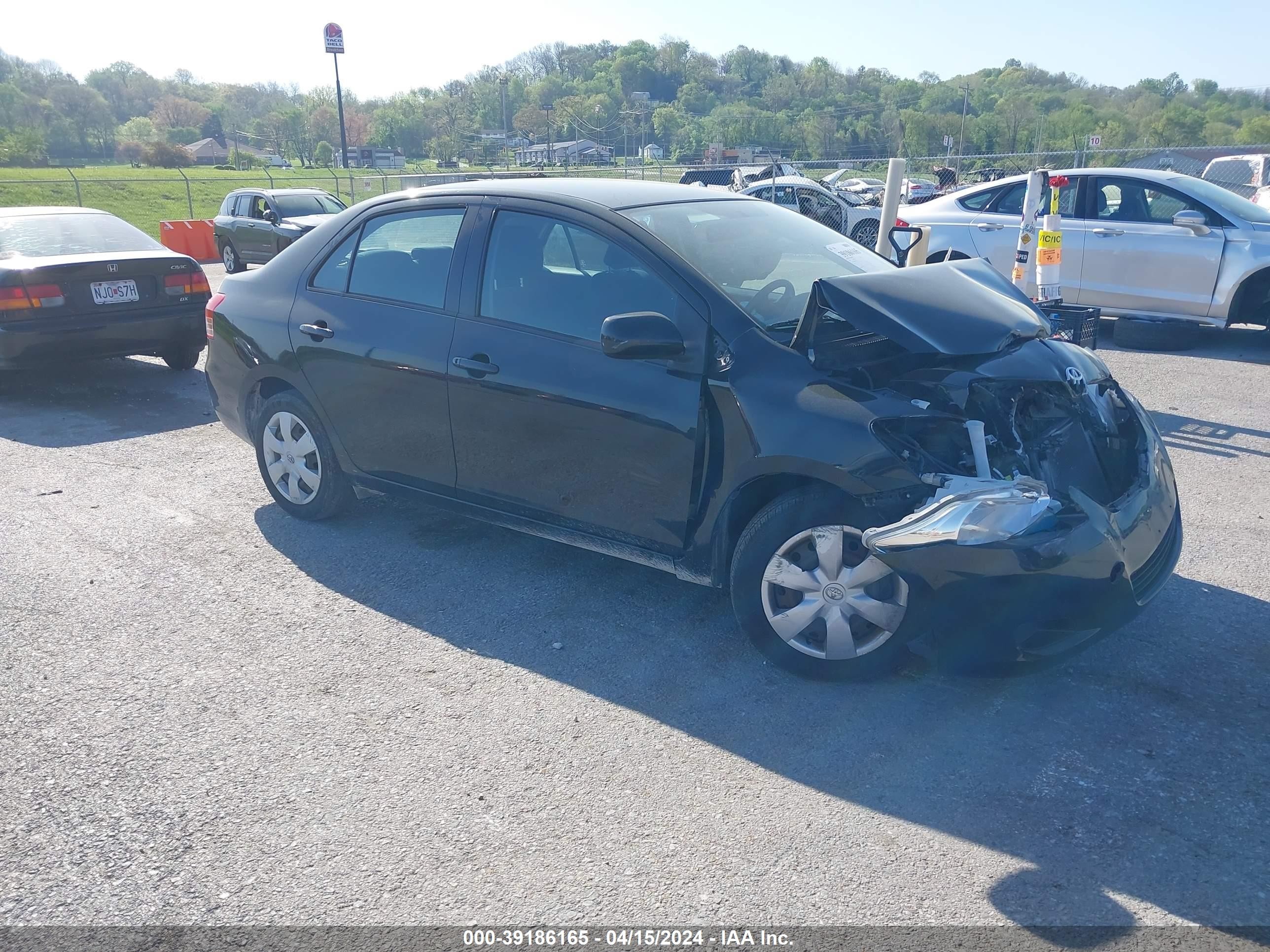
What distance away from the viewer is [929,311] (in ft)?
12.2

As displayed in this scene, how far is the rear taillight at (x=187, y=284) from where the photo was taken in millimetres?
8820

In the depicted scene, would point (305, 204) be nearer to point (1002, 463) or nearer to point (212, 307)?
point (212, 307)

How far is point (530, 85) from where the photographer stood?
336ft

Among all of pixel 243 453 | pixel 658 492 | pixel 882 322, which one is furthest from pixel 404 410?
pixel 243 453

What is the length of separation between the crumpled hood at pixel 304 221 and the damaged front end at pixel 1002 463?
52.6ft

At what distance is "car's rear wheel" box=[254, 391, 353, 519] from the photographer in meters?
5.24

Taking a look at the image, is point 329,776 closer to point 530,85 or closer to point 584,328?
point 584,328

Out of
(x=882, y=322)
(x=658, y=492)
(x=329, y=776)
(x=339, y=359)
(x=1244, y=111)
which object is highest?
(x=1244, y=111)

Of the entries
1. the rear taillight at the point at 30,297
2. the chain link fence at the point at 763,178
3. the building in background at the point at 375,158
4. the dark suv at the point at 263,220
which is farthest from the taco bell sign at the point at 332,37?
the rear taillight at the point at 30,297

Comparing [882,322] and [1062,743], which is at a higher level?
[882,322]

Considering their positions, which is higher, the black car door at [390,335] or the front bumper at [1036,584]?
the black car door at [390,335]

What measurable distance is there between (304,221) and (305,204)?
31.6 inches

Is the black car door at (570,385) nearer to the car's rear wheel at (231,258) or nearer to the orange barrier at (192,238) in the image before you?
the car's rear wheel at (231,258)

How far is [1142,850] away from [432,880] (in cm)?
196
